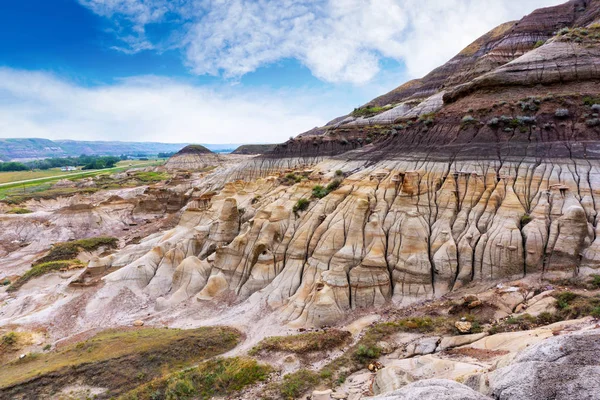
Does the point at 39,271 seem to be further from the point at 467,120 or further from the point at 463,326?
the point at 467,120

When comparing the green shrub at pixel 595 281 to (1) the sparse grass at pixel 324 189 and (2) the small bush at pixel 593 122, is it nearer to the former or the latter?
(2) the small bush at pixel 593 122

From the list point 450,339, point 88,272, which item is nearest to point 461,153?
point 450,339

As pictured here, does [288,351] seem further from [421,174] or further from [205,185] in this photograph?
[205,185]

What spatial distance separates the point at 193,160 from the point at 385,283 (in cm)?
13566

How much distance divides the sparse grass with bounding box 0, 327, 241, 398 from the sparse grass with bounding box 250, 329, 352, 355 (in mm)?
2868

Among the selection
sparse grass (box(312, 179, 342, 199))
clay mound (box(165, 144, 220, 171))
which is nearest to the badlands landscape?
sparse grass (box(312, 179, 342, 199))

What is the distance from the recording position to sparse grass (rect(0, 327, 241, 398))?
50.4ft

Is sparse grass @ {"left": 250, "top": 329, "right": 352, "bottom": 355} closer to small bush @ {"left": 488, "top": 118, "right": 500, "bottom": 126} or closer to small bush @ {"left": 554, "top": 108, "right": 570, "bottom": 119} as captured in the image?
small bush @ {"left": 488, "top": 118, "right": 500, "bottom": 126}

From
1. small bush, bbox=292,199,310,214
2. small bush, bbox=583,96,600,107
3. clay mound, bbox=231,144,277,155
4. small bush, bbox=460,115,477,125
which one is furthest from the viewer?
clay mound, bbox=231,144,277,155

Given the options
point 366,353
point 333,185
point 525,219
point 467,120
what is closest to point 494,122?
point 467,120

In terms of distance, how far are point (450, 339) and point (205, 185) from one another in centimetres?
6930

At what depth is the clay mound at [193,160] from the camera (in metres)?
140

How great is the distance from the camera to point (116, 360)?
1650cm

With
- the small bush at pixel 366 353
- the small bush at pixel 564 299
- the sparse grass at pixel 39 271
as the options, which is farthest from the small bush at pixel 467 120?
the sparse grass at pixel 39 271
